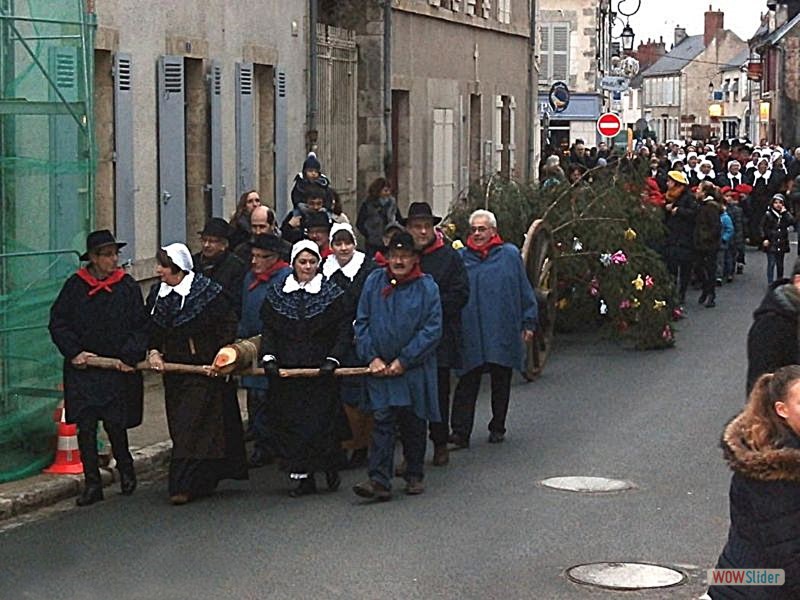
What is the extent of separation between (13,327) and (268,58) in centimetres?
978

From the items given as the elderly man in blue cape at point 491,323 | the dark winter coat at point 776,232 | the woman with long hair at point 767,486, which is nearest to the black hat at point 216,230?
the elderly man in blue cape at point 491,323

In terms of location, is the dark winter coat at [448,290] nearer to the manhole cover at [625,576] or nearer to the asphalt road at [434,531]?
the asphalt road at [434,531]

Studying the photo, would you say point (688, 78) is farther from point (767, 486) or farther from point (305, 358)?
point (767, 486)

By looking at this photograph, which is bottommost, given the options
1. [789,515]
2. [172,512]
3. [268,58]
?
[172,512]

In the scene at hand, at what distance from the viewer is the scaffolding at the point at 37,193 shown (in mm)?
11969

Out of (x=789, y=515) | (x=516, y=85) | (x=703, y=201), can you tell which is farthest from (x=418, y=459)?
(x=516, y=85)

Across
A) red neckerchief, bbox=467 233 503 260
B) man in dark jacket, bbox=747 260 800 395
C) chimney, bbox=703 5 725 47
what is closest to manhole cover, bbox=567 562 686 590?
man in dark jacket, bbox=747 260 800 395

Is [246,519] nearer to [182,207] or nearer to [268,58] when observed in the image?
[182,207]

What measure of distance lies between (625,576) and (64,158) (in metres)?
5.12

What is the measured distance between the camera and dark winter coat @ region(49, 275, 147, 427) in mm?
11320

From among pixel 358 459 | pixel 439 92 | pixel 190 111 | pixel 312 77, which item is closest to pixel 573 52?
pixel 439 92

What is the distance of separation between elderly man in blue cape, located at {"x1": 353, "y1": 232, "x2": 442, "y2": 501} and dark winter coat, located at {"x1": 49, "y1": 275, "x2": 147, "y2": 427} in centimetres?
139

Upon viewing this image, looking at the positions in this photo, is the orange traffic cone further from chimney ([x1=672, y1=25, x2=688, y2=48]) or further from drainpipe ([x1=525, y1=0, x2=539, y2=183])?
chimney ([x1=672, y1=25, x2=688, y2=48])

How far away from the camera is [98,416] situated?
37.3 feet
